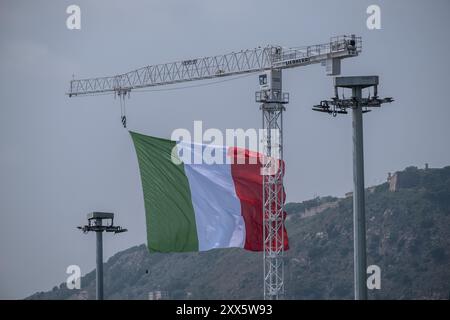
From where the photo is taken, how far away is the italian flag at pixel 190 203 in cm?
11219

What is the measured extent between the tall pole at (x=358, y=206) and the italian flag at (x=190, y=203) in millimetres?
12214

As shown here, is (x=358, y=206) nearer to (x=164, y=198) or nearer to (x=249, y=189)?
(x=164, y=198)

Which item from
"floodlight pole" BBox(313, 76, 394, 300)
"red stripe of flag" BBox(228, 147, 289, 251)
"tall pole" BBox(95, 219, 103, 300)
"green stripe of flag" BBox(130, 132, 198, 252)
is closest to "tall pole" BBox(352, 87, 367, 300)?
"floodlight pole" BBox(313, 76, 394, 300)

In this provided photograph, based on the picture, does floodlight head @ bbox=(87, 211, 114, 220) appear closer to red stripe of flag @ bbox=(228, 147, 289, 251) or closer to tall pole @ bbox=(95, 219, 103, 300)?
tall pole @ bbox=(95, 219, 103, 300)

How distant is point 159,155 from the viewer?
11806 centimetres

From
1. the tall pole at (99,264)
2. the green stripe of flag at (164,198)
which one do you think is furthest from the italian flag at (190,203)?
the tall pole at (99,264)

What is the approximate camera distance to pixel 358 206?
345 ft

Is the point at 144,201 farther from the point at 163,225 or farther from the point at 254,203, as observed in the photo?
the point at 254,203

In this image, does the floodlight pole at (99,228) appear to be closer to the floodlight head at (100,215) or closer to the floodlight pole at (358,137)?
the floodlight head at (100,215)

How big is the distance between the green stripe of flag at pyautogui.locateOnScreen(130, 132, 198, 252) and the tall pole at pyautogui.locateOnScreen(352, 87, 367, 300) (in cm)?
1310
